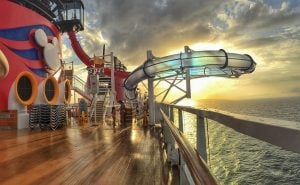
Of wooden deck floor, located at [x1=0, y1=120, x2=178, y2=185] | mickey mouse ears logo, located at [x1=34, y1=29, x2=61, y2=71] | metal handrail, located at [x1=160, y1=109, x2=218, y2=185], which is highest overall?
mickey mouse ears logo, located at [x1=34, y1=29, x2=61, y2=71]

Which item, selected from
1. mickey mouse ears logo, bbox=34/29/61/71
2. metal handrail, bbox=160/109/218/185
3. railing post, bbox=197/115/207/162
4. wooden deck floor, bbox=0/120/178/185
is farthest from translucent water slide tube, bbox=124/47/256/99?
metal handrail, bbox=160/109/218/185

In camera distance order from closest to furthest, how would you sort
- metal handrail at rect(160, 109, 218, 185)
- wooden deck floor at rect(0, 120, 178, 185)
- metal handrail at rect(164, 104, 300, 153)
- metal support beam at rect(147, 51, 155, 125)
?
1. metal handrail at rect(164, 104, 300, 153)
2. metal handrail at rect(160, 109, 218, 185)
3. wooden deck floor at rect(0, 120, 178, 185)
4. metal support beam at rect(147, 51, 155, 125)

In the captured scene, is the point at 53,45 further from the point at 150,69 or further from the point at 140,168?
the point at 140,168

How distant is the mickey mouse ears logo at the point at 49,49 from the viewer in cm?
1634

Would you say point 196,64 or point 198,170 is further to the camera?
point 196,64

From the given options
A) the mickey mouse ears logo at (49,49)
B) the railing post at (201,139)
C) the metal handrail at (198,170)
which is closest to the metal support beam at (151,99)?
the mickey mouse ears logo at (49,49)

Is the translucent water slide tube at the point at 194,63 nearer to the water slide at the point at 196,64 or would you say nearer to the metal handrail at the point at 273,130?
the water slide at the point at 196,64

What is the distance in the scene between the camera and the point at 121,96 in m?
38.8

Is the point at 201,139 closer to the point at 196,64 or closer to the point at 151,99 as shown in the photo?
the point at 196,64

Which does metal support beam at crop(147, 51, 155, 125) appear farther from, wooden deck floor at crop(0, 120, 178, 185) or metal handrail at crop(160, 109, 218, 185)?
metal handrail at crop(160, 109, 218, 185)

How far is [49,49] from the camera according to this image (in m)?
17.3

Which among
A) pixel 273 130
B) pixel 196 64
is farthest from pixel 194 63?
pixel 273 130

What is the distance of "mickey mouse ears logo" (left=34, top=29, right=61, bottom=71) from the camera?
53.6 ft

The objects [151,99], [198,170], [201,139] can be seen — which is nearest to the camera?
[198,170]
